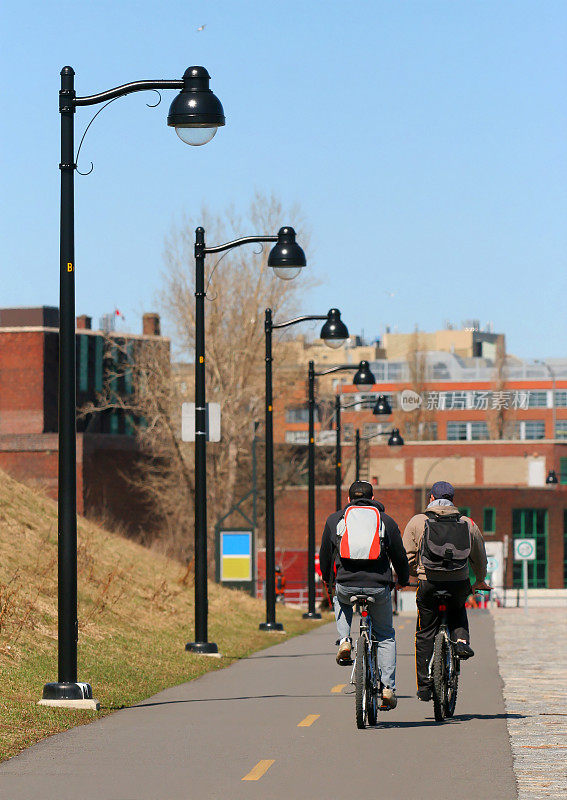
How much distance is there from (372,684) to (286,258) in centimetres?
1067

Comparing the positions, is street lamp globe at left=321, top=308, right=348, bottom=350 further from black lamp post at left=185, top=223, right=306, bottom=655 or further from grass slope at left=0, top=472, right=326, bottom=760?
black lamp post at left=185, top=223, right=306, bottom=655

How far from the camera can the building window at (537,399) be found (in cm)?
13725

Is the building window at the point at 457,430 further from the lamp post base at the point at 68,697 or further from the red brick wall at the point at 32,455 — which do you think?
the lamp post base at the point at 68,697

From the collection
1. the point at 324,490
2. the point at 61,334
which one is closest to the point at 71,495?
the point at 61,334

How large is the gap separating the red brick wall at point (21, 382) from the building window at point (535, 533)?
37066mm

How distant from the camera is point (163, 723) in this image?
12.5 metres

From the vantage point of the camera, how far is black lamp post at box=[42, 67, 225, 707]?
13281 mm

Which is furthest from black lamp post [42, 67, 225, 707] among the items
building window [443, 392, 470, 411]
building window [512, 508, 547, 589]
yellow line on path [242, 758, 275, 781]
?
building window [443, 392, 470, 411]

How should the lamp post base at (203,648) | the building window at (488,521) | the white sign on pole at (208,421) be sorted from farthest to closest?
the building window at (488,521) → the white sign on pole at (208,421) → the lamp post base at (203,648)

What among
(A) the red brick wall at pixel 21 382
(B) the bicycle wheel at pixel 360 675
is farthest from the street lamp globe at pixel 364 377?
(A) the red brick wall at pixel 21 382

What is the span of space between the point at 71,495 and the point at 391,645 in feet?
10.8

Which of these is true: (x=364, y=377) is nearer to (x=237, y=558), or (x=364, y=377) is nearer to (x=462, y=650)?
(x=237, y=558)

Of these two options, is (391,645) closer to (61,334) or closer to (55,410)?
(61,334)

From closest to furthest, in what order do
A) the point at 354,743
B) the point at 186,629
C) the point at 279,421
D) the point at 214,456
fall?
the point at 354,743, the point at 186,629, the point at 214,456, the point at 279,421
